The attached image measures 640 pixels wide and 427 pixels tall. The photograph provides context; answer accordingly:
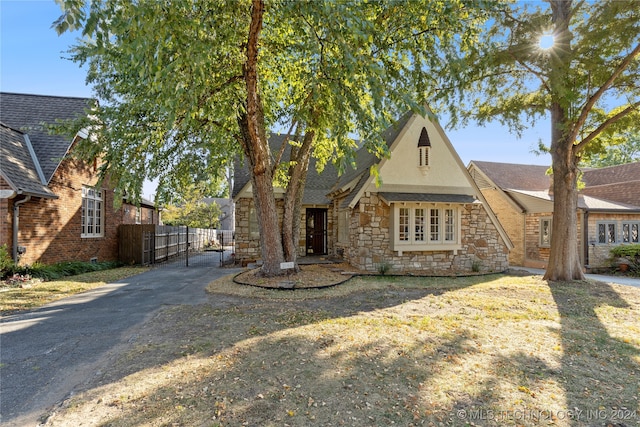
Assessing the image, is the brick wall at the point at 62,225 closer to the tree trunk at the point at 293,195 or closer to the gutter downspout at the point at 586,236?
the tree trunk at the point at 293,195

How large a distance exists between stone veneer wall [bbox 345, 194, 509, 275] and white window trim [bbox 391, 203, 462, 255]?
0.96 feet

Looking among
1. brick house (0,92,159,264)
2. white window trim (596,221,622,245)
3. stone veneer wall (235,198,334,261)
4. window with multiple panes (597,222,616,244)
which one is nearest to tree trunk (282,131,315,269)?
stone veneer wall (235,198,334,261)

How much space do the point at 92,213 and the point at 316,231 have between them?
386 inches

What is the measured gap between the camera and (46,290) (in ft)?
27.9

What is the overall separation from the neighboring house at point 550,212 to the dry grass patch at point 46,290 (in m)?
18.7

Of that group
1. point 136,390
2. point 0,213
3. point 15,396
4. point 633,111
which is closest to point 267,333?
point 136,390

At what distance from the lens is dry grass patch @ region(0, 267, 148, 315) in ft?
Answer: 22.9

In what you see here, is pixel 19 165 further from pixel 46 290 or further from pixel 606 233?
pixel 606 233

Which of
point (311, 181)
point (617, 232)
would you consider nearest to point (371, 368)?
Result: point (311, 181)

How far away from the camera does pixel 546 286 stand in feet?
31.9

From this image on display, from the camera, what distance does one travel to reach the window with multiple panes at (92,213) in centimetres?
1297

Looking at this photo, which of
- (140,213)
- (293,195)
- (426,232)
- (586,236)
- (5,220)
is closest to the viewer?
(5,220)

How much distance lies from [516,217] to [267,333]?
57.4ft

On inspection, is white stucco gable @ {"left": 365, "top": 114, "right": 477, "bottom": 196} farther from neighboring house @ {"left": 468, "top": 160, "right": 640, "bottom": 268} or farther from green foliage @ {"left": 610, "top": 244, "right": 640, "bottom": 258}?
green foliage @ {"left": 610, "top": 244, "right": 640, "bottom": 258}
